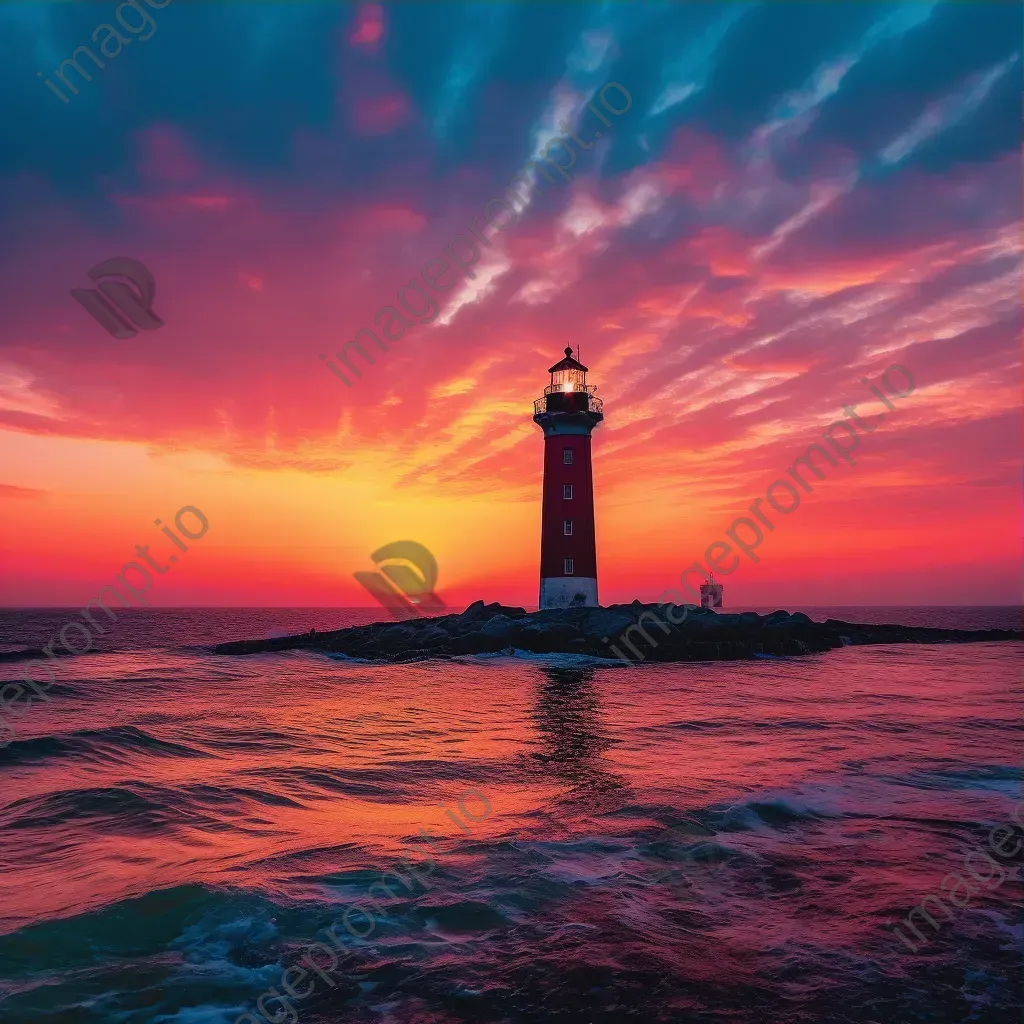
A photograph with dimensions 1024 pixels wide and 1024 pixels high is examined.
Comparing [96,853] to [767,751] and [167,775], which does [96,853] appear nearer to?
[167,775]

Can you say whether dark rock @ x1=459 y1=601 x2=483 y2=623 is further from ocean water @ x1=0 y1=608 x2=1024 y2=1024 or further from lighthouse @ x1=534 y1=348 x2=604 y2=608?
ocean water @ x1=0 y1=608 x2=1024 y2=1024

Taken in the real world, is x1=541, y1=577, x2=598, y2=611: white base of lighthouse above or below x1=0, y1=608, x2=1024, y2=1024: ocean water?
above

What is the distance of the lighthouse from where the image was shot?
39625 millimetres

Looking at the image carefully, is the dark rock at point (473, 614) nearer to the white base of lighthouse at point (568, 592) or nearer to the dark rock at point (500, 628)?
the dark rock at point (500, 628)

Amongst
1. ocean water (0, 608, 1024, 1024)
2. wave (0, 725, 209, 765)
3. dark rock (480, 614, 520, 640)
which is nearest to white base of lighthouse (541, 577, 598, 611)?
dark rock (480, 614, 520, 640)

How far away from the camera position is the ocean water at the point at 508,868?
5.46m

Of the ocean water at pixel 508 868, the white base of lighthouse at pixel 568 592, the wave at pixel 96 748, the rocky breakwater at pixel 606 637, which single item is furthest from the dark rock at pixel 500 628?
the wave at pixel 96 748

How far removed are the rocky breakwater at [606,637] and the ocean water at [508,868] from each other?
17.2 m

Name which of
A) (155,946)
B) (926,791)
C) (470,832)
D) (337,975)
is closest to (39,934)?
(155,946)

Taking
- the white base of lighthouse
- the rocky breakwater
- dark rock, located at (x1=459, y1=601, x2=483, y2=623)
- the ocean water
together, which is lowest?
the ocean water

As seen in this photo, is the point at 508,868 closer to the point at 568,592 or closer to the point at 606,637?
the point at 606,637

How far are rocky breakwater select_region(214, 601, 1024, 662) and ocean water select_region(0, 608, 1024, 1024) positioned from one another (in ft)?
56.5

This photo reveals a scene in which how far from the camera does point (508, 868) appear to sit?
7898mm

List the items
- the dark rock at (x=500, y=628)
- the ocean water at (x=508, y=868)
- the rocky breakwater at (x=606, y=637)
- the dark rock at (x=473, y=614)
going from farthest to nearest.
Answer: the dark rock at (x=473, y=614), the dark rock at (x=500, y=628), the rocky breakwater at (x=606, y=637), the ocean water at (x=508, y=868)
